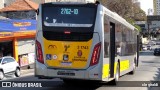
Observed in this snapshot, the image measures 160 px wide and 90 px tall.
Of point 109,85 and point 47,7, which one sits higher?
point 47,7

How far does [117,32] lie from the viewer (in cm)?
1681

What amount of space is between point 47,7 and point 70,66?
7.16 ft

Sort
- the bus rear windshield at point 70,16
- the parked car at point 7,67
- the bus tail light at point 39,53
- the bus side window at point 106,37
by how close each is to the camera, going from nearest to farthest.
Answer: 1. the bus rear windshield at point 70,16
2. the bus tail light at point 39,53
3. the bus side window at point 106,37
4. the parked car at point 7,67

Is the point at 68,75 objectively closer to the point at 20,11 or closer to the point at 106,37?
the point at 106,37

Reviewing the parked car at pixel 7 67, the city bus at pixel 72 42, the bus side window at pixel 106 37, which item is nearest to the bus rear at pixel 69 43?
the city bus at pixel 72 42

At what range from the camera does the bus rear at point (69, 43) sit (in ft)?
45.1

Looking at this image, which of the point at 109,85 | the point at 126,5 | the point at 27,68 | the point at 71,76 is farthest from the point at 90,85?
the point at 126,5

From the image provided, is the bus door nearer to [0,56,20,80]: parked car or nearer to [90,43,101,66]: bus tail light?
[90,43,101,66]: bus tail light

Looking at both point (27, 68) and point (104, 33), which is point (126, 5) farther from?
point (104, 33)

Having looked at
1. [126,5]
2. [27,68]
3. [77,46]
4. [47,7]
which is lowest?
[27,68]

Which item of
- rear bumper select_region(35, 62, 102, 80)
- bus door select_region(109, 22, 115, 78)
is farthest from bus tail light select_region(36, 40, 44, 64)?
bus door select_region(109, 22, 115, 78)

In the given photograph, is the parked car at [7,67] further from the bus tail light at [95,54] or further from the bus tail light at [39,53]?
the bus tail light at [95,54]

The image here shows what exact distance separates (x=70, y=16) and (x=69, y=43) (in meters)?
0.93

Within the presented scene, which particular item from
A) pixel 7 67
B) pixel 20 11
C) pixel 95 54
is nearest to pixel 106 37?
pixel 95 54
